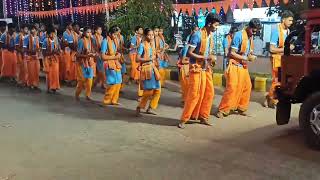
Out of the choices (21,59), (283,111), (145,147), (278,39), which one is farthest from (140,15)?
(145,147)

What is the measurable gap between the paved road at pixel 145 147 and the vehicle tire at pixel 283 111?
23 centimetres

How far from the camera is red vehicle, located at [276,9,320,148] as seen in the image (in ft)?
19.3

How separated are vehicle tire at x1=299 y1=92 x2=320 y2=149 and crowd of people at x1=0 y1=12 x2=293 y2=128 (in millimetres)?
1796

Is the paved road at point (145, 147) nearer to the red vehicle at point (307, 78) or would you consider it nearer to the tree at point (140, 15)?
the red vehicle at point (307, 78)

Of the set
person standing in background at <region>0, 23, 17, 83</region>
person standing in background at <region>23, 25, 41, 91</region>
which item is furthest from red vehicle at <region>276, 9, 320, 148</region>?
person standing in background at <region>0, 23, 17, 83</region>

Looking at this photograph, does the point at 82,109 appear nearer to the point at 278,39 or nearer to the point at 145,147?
the point at 145,147

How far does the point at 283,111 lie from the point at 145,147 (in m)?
2.01

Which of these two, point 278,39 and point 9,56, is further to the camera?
point 9,56

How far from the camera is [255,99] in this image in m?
10.1

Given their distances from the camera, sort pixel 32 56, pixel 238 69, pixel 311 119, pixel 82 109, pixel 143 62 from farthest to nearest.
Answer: pixel 32 56, pixel 82 109, pixel 143 62, pixel 238 69, pixel 311 119

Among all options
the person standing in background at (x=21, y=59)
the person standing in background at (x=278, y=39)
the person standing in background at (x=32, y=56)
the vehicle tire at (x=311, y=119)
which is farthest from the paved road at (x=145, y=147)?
the person standing in background at (x=21, y=59)

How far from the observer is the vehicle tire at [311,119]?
588cm

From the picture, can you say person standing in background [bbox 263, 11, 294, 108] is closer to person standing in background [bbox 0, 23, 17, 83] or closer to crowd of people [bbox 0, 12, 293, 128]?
crowd of people [bbox 0, 12, 293, 128]

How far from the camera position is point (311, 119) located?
595cm
